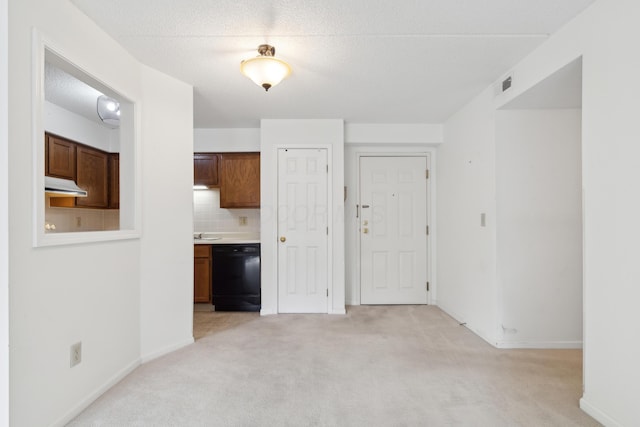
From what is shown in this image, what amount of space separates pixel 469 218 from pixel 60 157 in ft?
14.6

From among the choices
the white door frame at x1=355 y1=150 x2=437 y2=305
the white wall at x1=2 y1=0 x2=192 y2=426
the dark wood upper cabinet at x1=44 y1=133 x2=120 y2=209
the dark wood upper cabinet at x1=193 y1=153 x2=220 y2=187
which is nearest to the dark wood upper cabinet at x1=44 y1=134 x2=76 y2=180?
the dark wood upper cabinet at x1=44 y1=133 x2=120 y2=209

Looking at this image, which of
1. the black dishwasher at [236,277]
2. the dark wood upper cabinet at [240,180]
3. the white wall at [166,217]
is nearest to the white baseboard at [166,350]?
the white wall at [166,217]

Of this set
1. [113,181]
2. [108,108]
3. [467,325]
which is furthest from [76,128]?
[467,325]

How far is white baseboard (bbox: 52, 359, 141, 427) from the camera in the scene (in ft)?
5.79

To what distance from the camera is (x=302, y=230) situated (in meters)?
3.88

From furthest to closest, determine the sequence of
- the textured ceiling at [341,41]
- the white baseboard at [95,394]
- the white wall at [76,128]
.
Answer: the white wall at [76,128] < the textured ceiling at [341,41] < the white baseboard at [95,394]

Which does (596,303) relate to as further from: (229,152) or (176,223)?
(229,152)

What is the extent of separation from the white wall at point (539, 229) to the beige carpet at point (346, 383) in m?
0.25

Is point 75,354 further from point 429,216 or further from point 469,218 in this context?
point 429,216

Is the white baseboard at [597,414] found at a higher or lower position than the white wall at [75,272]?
lower

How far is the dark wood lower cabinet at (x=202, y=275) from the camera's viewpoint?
13.2ft

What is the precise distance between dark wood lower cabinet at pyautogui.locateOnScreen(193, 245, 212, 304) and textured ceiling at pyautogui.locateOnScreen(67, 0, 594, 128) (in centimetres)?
183

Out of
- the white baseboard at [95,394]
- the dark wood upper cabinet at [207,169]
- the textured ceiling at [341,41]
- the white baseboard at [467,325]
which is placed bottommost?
the white baseboard at [467,325]

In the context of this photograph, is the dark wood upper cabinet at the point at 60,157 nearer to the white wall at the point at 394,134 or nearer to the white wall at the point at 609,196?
the white wall at the point at 394,134
